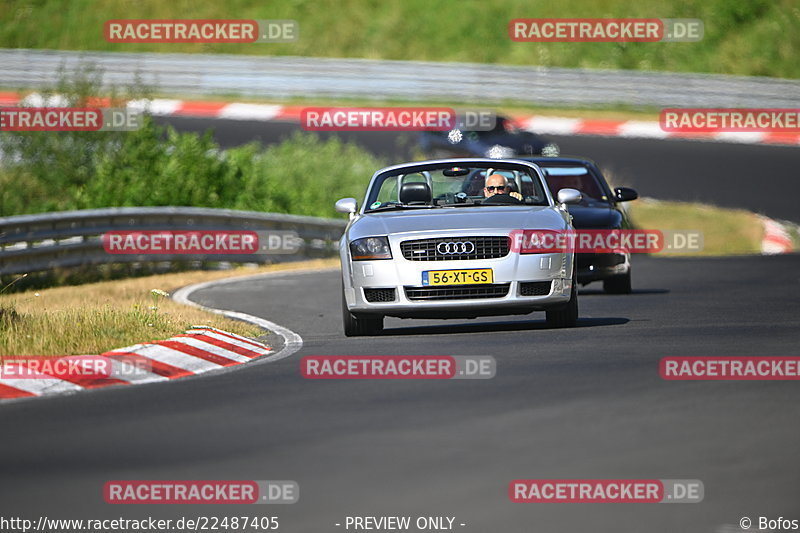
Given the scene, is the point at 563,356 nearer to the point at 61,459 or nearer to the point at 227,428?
the point at 227,428

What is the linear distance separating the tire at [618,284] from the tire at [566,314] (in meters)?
4.45

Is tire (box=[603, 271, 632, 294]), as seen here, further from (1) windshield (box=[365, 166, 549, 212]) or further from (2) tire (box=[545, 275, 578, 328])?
(2) tire (box=[545, 275, 578, 328])

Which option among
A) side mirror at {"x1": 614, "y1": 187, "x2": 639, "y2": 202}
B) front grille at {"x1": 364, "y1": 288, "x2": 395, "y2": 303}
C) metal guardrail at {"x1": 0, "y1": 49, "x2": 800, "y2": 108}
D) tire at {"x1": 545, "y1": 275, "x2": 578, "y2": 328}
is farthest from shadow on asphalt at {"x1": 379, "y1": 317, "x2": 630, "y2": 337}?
metal guardrail at {"x1": 0, "y1": 49, "x2": 800, "y2": 108}

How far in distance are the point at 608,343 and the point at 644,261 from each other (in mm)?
12991

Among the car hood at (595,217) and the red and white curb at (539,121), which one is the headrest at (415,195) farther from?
the red and white curb at (539,121)

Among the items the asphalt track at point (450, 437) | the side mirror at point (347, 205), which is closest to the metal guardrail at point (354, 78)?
the side mirror at point (347, 205)

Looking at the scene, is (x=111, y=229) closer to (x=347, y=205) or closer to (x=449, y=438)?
(x=347, y=205)

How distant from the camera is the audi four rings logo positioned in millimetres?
12117

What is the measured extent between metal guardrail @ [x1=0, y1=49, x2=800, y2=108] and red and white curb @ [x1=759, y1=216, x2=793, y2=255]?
32.9ft

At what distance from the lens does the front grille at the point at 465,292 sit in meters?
12.1

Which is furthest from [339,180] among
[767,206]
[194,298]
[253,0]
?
[253,0]

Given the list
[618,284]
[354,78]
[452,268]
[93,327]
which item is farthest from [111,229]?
[354,78]

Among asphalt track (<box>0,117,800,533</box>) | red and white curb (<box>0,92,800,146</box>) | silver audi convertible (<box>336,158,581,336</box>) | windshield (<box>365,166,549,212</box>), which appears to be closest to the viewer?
asphalt track (<box>0,117,800,533</box>)

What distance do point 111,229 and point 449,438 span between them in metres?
14.9
